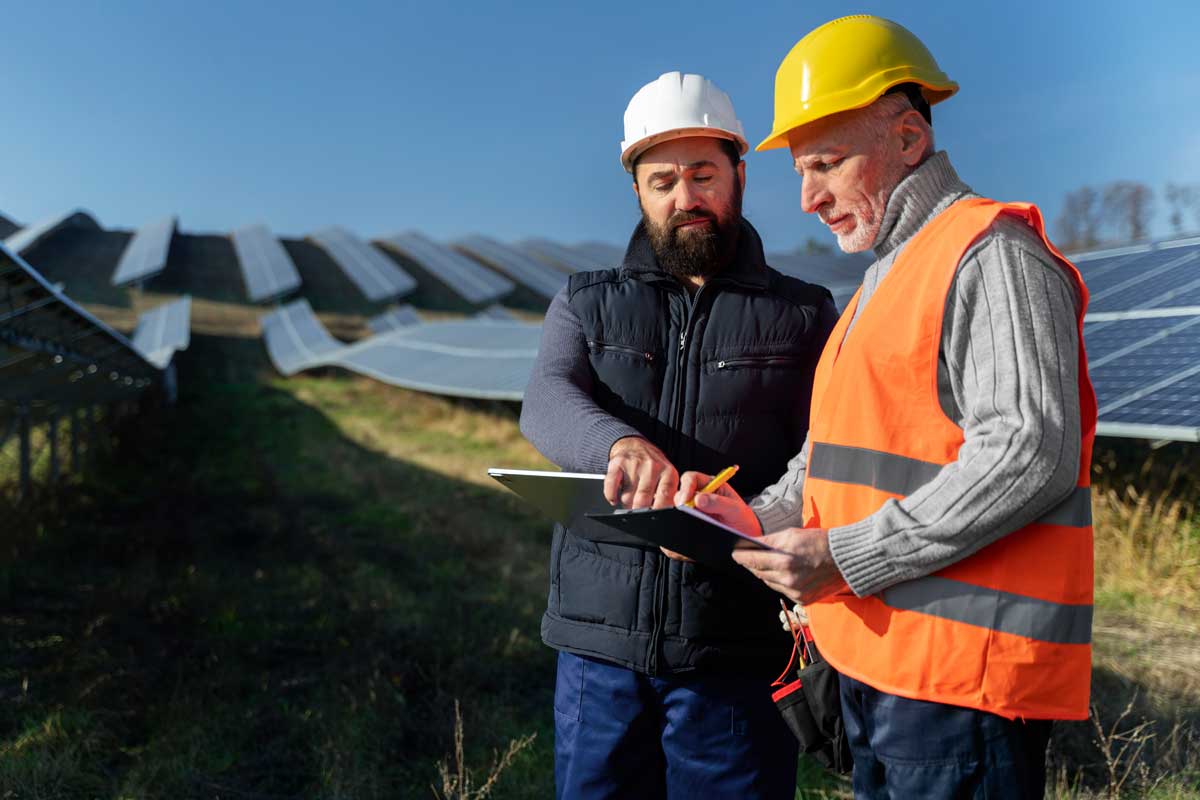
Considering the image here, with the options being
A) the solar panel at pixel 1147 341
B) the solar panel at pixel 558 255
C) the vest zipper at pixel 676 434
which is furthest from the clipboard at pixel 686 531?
the solar panel at pixel 558 255

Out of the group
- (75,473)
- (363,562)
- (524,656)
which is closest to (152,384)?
(75,473)

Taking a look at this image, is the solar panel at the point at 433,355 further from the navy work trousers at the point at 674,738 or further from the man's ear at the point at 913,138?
the man's ear at the point at 913,138

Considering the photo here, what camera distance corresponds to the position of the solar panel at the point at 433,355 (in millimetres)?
11227

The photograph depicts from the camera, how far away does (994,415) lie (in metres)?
1.37

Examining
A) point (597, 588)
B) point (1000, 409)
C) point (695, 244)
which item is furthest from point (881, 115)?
point (597, 588)

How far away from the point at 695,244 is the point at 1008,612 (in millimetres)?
1194

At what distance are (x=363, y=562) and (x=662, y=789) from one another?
505 centimetres

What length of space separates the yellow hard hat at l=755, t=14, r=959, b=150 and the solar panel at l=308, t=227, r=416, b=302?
897 inches

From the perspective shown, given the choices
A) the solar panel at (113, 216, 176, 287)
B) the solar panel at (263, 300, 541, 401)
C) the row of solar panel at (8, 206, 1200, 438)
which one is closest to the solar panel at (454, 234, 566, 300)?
the row of solar panel at (8, 206, 1200, 438)

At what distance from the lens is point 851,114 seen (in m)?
1.61

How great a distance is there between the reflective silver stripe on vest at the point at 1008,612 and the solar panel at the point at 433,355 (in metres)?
8.43

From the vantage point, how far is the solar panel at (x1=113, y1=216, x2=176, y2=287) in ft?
75.1

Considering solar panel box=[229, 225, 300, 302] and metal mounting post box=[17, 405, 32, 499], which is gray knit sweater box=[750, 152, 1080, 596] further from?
solar panel box=[229, 225, 300, 302]

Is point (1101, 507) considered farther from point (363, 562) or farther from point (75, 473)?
point (75, 473)
